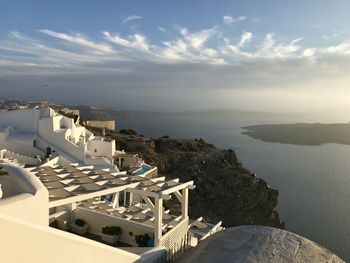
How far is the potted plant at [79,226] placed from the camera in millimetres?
10602

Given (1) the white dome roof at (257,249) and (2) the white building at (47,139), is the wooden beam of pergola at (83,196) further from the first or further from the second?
(2) the white building at (47,139)

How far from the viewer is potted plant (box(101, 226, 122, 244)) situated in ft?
33.3

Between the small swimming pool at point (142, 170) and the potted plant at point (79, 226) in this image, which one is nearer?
the potted plant at point (79, 226)

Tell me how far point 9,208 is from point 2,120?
26091 millimetres

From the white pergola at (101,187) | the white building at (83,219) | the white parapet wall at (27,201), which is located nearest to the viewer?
the white building at (83,219)

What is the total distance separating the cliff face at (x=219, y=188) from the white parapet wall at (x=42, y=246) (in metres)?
25.4

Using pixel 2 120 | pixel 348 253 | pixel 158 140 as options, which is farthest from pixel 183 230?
pixel 158 140

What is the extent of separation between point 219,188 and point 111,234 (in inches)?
1091

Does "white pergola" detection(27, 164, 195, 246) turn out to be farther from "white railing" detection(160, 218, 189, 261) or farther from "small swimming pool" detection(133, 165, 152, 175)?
"small swimming pool" detection(133, 165, 152, 175)

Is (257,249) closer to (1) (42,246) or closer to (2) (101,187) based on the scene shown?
(2) (101,187)

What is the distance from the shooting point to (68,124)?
29719 millimetres

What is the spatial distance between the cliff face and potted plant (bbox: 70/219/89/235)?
21409 millimetres

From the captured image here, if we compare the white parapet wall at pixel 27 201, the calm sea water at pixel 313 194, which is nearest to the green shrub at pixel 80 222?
the white parapet wall at pixel 27 201

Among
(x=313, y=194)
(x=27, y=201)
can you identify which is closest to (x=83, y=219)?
(x=27, y=201)
